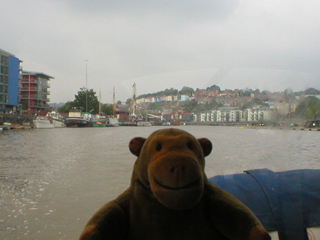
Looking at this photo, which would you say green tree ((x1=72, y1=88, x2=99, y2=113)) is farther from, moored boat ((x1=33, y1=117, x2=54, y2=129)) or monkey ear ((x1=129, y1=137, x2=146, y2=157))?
monkey ear ((x1=129, y1=137, x2=146, y2=157))

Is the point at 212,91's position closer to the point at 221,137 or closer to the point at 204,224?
the point at 204,224

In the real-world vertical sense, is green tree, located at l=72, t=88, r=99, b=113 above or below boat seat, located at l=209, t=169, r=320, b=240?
above

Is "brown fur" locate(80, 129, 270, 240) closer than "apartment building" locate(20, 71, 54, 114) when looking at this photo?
Yes

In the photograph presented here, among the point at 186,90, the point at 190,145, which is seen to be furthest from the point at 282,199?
the point at 186,90

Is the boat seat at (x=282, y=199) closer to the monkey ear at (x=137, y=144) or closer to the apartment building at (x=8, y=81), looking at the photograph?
the monkey ear at (x=137, y=144)

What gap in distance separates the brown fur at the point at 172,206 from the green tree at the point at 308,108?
242cm

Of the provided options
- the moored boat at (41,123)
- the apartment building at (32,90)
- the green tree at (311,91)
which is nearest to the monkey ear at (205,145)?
the green tree at (311,91)

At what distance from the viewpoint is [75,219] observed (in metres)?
3.16

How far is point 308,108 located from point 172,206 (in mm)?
2922

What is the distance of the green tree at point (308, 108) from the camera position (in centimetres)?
323

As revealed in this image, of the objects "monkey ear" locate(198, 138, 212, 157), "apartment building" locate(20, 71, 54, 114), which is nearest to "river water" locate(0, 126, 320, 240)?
"monkey ear" locate(198, 138, 212, 157)

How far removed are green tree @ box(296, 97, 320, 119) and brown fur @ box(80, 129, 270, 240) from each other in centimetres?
242

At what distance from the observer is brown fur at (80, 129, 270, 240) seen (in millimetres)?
1051

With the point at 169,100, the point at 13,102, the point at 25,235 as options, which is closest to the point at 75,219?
the point at 25,235
